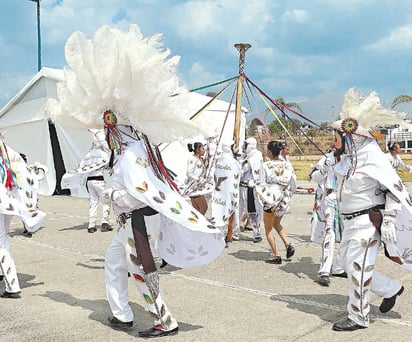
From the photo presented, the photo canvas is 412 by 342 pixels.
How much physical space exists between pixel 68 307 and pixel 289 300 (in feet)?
7.20

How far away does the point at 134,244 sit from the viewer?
4.37m

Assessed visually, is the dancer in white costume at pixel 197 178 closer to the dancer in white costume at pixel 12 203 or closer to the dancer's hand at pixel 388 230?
the dancer in white costume at pixel 12 203

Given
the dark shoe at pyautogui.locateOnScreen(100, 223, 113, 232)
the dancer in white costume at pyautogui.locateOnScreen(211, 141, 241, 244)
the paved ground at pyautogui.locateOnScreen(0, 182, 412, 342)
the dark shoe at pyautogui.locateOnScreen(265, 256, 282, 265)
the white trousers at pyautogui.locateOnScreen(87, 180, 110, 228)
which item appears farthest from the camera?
the white trousers at pyautogui.locateOnScreen(87, 180, 110, 228)

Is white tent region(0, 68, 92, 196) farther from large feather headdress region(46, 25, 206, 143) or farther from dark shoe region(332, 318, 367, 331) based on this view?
dark shoe region(332, 318, 367, 331)

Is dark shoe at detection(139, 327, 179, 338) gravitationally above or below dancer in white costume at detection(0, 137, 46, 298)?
below

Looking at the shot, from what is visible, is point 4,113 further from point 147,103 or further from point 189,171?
point 147,103

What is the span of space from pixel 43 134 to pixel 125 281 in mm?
12765

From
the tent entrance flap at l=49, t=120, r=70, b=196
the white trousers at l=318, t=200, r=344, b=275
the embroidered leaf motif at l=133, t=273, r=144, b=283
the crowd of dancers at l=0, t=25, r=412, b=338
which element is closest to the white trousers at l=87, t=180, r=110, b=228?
the white trousers at l=318, t=200, r=344, b=275

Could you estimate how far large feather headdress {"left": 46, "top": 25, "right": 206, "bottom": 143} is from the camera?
13.8 ft

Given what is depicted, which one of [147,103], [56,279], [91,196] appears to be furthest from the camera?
[91,196]

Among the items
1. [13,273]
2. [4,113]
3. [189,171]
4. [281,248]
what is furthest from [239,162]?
[4,113]

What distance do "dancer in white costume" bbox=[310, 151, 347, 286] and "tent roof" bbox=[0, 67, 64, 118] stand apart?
10.7 m

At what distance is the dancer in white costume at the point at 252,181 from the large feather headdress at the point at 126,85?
4150mm

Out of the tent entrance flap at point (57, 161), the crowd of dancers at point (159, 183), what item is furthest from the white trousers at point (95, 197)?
the tent entrance flap at point (57, 161)
